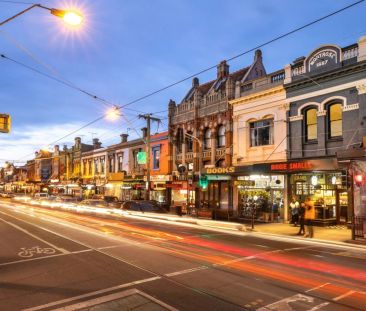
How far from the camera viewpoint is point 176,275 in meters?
8.98

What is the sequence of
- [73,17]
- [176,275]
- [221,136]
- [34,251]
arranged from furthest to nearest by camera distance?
[221,136] < [34,251] < [176,275] < [73,17]

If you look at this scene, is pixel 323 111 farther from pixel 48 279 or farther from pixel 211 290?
pixel 48 279

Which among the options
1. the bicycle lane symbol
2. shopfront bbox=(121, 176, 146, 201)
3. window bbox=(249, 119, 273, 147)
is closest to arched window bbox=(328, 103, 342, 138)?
window bbox=(249, 119, 273, 147)

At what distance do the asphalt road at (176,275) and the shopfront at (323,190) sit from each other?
6827 millimetres

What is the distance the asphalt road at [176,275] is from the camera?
6.98m

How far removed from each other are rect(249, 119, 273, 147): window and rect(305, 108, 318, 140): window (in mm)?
2831

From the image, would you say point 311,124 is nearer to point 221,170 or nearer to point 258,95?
point 258,95

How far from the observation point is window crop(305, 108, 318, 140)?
2267 cm

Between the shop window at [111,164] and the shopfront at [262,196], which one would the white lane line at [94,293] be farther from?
the shop window at [111,164]

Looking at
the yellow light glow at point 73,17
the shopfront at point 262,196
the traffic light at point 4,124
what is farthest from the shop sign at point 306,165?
the yellow light glow at point 73,17

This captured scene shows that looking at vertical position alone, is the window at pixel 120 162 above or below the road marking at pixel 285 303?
above

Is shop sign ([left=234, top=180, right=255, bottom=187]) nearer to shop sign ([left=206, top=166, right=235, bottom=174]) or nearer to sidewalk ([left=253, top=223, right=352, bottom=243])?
shop sign ([left=206, top=166, right=235, bottom=174])

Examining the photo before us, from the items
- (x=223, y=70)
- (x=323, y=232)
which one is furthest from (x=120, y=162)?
(x=323, y=232)

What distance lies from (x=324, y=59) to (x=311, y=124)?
160 inches
